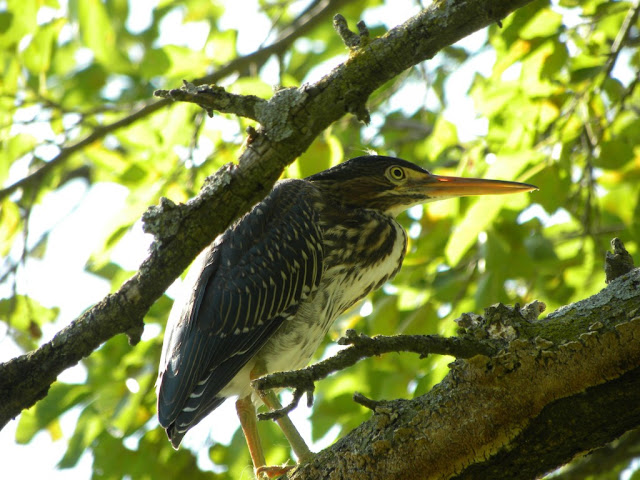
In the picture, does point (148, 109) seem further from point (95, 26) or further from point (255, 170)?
point (255, 170)

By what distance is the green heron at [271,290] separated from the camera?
10.0ft

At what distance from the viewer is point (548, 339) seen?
5.77 ft

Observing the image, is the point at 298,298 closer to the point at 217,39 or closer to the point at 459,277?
the point at 459,277

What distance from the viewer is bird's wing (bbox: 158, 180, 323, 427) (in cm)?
301

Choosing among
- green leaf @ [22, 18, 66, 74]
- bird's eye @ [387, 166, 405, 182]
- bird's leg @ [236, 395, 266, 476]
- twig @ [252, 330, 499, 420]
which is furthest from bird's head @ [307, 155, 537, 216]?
twig @ [252, 330, 499, 420]

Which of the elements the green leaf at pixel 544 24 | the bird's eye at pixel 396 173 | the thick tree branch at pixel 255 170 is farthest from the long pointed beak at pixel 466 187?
the thick tree branch at pixel 255 170

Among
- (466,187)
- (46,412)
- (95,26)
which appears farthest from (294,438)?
(95,26)

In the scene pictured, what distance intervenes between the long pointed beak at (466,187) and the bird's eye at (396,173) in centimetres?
15

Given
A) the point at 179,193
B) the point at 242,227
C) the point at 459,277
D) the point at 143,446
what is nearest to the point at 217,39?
the point at 179,193

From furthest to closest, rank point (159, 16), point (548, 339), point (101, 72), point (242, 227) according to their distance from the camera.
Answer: point (159, 16)
point (101, 72)
point (242, 227)
point (548, 339)

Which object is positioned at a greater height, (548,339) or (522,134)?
(522,134)

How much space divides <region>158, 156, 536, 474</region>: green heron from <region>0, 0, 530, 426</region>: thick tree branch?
0.98 metres

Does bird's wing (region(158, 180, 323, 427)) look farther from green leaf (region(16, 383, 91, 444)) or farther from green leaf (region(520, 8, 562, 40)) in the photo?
green leaf (region(520, 8, 562, 40))

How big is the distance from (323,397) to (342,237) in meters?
0.81
